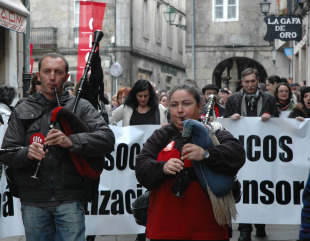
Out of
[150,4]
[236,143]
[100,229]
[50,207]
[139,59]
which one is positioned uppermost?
[150,4]

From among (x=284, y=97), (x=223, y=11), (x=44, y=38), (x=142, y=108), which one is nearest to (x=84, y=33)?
(x=284, y=97)

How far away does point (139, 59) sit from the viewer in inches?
1396

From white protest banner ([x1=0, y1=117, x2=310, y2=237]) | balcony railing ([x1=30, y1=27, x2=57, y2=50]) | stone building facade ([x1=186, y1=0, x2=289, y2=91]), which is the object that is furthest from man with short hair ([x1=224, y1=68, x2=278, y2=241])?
balcony railing ([x1=30, y1=27, x2=57, y2=50])

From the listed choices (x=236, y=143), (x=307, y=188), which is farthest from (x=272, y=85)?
(x=307, y=188)

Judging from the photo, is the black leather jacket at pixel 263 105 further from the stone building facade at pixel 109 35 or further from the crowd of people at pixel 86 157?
the stone building facade at pixel 109 35

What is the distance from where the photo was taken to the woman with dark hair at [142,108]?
8.47 meters

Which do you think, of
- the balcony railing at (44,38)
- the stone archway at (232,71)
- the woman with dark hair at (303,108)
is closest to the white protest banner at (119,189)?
the woman with dark hair at (303,108)

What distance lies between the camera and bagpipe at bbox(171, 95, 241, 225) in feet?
13.3

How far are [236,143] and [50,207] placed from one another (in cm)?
128

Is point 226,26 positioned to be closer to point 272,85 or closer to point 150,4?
point 150,4

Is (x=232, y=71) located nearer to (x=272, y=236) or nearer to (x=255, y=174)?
(x=272, y=236)

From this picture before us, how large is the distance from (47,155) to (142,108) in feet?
13.3

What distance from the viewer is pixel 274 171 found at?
26.4 feet

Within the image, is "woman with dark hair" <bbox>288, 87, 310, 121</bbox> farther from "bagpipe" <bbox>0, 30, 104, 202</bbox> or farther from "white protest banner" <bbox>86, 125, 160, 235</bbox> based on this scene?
"bagpipe" <bbox>0, 30, 104, 202</bbox>
